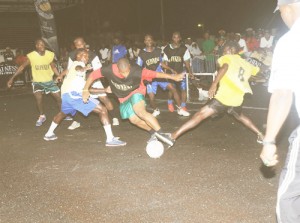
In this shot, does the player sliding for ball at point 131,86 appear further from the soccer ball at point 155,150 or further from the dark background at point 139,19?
the dark background at point 139,19

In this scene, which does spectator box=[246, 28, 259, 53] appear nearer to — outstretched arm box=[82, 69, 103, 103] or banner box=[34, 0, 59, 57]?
banner box=[34, 0, 59, 57]

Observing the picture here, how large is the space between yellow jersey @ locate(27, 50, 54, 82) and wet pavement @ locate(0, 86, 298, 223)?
4.71 feet

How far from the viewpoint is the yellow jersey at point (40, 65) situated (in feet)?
30.1

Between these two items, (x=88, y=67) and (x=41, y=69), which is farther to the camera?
(x=41, y=69)

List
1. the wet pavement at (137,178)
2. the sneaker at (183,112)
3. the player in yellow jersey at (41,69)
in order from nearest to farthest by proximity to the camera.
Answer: the wet pavement at (137,178), the player in yellow jersey at (41,69), the sneaker at (183,112)

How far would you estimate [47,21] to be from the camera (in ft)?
60.3

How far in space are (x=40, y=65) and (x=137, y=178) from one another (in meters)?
4.94

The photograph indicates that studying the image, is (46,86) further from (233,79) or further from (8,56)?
(8,56)

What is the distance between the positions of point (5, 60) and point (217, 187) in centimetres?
1728

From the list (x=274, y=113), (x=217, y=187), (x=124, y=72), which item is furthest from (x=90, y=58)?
(x=274, y=113)

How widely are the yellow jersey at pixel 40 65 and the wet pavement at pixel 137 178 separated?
1.44 m

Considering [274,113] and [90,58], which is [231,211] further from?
[90,58]

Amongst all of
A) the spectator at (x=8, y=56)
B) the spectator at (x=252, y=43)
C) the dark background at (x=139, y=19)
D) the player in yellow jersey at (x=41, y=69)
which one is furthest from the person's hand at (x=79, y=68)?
the dark background at (x=139, y=19)

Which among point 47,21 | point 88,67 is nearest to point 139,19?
point 47,21
